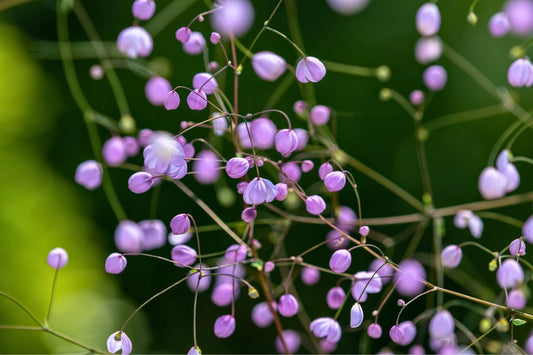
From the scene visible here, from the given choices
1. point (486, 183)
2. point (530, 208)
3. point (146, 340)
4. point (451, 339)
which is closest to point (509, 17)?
point (486, 183)

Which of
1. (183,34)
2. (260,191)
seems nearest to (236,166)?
(260,191)

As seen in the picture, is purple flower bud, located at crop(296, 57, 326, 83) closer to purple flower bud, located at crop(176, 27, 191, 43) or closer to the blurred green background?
purple flower bud, located at crop(176, 27, 191, 43)

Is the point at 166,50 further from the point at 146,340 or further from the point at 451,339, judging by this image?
the point at 451,339

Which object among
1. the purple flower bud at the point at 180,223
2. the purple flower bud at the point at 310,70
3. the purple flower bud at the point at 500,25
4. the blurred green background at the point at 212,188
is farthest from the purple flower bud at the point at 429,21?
the blurred green background at the point at 212,188

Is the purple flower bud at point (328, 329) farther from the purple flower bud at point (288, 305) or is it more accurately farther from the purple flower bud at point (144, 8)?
the purple flower bud at point (144, 8)

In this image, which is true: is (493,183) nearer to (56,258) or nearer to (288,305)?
(288,305)

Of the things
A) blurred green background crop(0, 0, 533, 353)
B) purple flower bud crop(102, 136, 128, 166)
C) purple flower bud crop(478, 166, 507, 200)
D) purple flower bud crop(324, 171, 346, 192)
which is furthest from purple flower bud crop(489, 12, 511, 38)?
blurred green background crop(0, 0, 533, 353)
